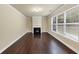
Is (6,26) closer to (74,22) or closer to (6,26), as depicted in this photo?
(6,26)

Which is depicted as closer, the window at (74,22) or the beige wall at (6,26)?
the beige wall at (6,26)

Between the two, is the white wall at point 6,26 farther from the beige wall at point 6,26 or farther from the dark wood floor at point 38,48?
the dark wood floor at point 38,48

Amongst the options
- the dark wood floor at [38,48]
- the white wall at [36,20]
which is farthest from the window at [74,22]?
the white wall at [36,20]

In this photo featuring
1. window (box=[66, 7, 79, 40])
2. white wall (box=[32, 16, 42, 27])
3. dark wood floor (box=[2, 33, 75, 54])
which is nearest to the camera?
dark wood floor (box=[2, 33, 75, 54])

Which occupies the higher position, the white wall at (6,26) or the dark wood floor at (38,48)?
the white wall at (6,26)

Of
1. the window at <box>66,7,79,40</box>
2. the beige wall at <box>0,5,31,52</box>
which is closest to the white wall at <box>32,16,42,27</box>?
the beige wall at <box>0,5,31,52</box>

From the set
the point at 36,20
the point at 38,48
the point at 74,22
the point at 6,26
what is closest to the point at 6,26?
the point at 6,26

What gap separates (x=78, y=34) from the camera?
432 centimetres

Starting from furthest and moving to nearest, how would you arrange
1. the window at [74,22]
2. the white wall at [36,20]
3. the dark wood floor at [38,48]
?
the white wall at [36,20]
the window at [74,22]
the dark wood floor at [38,48]

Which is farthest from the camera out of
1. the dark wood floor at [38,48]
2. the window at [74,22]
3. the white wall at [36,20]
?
the white wall at [36,20]

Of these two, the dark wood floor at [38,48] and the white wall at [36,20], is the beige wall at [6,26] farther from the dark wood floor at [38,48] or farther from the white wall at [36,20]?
the white wall at [36,20]

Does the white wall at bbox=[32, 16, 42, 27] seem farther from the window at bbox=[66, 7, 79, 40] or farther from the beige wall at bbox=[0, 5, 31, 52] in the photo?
the window at bbox=[66, 7, 79, 40]
